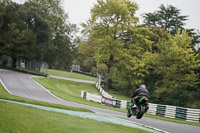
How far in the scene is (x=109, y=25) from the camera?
170 ft

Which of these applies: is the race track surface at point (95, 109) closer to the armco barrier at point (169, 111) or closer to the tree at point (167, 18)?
the armco barrier at point (169, 111)

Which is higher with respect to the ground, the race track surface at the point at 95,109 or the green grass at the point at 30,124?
the green grass at the point at 30,124

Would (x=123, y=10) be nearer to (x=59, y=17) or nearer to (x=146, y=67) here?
(x=146, y=67)

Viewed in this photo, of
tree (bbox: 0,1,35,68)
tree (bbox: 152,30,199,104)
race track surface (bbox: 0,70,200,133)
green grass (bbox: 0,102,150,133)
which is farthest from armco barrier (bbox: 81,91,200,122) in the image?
tree (bbox: 0,1,35,68)

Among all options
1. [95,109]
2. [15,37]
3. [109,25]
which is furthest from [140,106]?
[15,37]

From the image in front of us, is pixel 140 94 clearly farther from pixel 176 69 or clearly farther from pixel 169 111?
pixel 176 69

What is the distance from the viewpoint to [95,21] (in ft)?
172

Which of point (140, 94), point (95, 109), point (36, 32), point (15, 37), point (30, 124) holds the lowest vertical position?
point (95, 109)

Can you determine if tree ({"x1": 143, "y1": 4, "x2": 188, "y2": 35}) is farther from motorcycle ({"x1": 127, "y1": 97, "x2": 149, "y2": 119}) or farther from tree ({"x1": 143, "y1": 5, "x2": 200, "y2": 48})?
motorcycle ({"x1": 127, "y1": 97, "x2": 149, "y2": 119})

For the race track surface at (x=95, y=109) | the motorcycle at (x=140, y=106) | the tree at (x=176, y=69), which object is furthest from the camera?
the tree at (x=176, y=69)

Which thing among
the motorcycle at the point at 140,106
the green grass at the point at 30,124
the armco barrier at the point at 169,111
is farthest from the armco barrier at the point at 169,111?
the green grass at the point at 30,124

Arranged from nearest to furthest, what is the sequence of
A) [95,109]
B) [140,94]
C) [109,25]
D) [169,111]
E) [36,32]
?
1. [140,94]
2. [95,109]
3. [169,111]
4. [109,25]
5. [36,32]

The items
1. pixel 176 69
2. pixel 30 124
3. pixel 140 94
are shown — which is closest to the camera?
pixel 30 124

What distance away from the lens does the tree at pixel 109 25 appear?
50.0 metres
